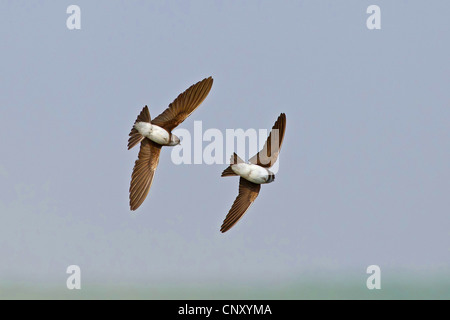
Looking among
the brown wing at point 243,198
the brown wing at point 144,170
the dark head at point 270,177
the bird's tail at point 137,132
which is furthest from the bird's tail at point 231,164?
the bird's tail at point 137,132

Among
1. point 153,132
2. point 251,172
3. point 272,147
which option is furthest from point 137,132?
point 272,147

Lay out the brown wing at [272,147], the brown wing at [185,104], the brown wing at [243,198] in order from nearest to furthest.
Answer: the brown wing at [185,104] < the brown wing at [272,147] < the brown wing at [243,198]

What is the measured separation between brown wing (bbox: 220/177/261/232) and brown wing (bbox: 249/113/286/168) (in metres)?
0.36

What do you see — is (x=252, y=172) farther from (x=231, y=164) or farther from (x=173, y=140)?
(x=173, y=140)

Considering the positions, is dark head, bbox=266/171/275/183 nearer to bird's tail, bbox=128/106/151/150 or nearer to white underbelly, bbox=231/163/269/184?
white underbelly, bbox=231/163/269/184

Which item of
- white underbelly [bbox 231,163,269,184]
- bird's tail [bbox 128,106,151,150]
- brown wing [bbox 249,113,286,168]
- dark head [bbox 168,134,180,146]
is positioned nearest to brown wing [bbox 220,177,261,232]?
white underbelly [bbox 231,163,269,184]

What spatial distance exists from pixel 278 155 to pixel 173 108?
180cm

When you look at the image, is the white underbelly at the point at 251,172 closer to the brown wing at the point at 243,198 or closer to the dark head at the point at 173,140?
the brown wing at the point at 243,198

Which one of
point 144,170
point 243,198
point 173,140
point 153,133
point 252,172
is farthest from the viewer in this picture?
point 144,170

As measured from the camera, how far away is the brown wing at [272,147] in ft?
54.7

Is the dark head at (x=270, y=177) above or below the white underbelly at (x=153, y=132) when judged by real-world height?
below

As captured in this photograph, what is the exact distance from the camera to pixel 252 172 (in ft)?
54.9

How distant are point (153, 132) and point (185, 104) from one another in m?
0.66

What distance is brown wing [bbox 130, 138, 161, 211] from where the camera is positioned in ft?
55.4
